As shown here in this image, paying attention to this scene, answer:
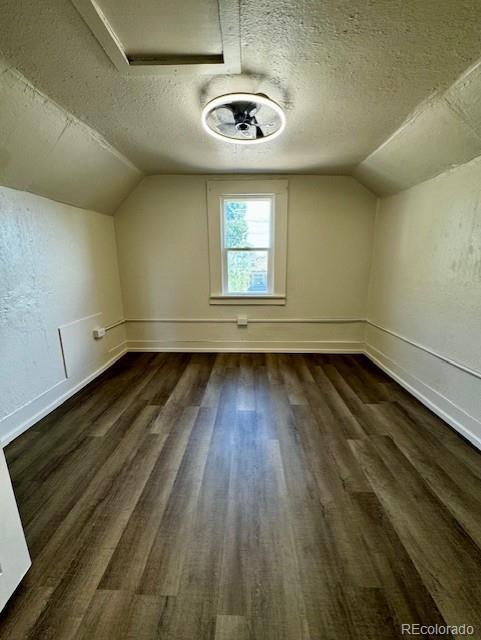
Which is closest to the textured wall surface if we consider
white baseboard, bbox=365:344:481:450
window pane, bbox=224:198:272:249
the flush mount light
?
the flush mount light

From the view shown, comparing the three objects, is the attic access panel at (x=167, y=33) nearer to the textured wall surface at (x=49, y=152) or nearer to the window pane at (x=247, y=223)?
the textured wall surface at (x=49, y=152)

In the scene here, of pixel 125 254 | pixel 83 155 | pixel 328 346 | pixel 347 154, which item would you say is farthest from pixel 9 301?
pixel 328 346

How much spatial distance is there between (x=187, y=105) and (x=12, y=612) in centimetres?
260

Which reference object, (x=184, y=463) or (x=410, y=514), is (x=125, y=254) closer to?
(x=184, y=463)

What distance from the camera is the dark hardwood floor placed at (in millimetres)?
979

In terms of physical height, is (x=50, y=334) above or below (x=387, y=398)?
above

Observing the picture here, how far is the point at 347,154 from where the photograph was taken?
2.54 meters

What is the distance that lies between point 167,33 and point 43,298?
2.05 metres

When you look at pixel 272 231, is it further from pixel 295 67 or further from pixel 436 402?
pixel 436 402

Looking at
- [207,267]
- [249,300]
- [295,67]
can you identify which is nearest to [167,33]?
[295,67]

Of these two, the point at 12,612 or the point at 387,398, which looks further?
the point at 387,398

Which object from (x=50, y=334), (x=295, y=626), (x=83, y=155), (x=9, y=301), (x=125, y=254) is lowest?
(x=295, y=626)

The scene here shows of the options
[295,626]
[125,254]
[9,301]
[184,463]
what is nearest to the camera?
[295,626]

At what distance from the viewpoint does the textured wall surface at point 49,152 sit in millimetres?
1518
